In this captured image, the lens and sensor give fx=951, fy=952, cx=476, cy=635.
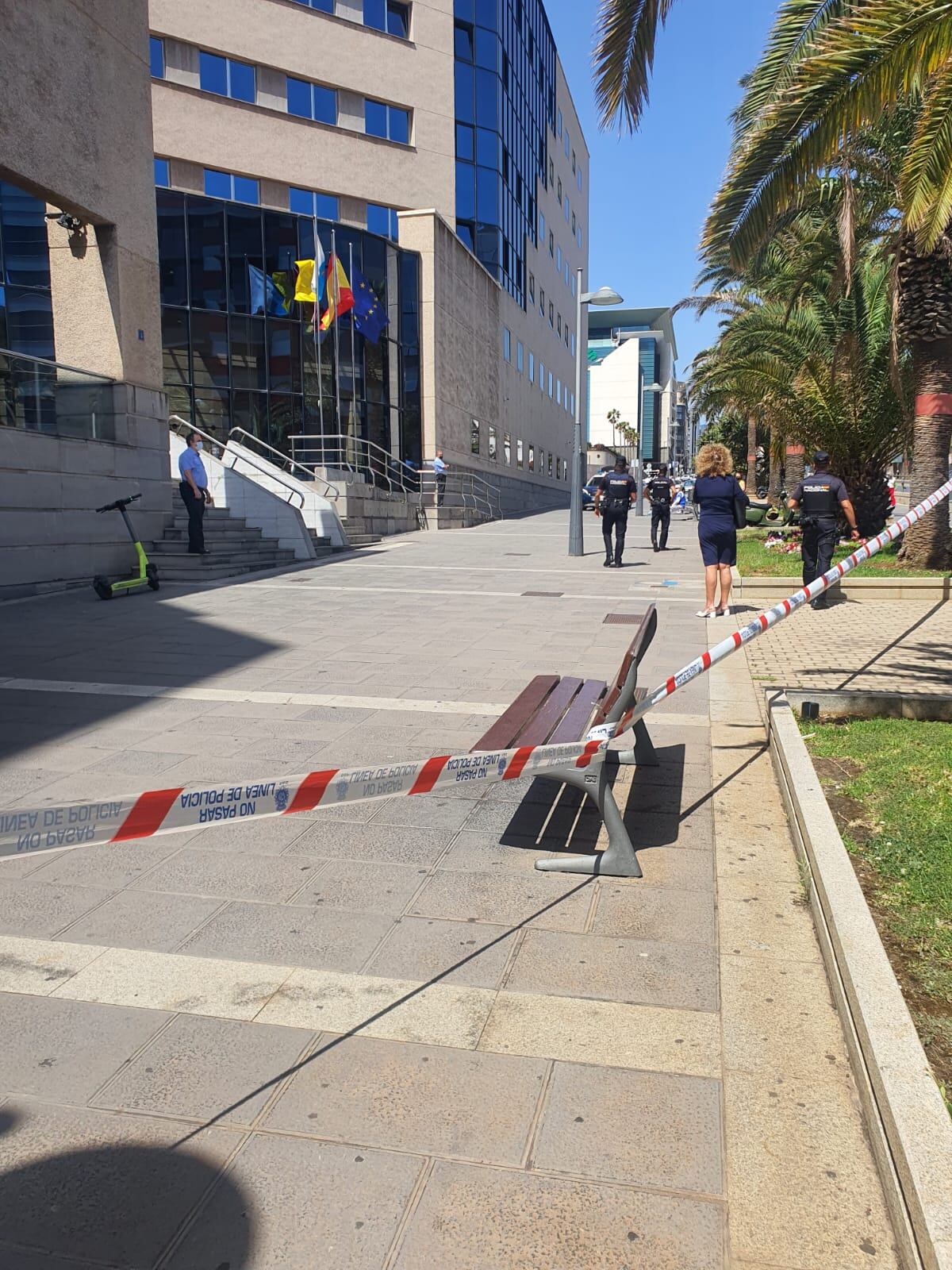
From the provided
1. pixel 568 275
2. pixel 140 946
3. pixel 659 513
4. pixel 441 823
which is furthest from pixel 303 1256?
pixel 568 275

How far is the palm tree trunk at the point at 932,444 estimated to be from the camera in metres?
13.3

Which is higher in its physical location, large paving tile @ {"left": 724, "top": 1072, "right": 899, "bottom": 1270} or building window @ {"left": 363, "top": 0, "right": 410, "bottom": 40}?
building window @ {"left": 363, "top": 0, "right": 410, "bottom": 40}

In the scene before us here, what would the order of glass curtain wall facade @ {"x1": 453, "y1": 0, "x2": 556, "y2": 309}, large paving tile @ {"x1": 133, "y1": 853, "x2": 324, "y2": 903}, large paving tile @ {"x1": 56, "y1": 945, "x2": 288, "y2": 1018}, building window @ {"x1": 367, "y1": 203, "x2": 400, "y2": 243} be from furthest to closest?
1. glass curtain wall facade @ {"x1": 453, "y1": 0, "x2": 556, "y2": 309}
2. building window @ {"x1": 367, "y1": 203, "x2": 400, "y2": 243}
3. large paving tile @ {"x1": 133, "y1": 853, "x2": 324, "y2": 903}
4. large paving tile @ {"x1": 56, "y1": 945, "x2": 288, "y2": 1018}

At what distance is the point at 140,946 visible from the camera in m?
3.35

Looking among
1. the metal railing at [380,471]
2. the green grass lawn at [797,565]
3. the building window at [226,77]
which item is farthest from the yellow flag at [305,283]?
the green grass lawn at [797,565]

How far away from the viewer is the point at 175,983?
3105 mm

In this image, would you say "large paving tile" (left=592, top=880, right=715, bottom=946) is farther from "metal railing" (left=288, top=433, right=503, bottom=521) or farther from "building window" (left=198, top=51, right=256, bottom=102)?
"building window" (left=198, top=51, right=256, bottom=102)

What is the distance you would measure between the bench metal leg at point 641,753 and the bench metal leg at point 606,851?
51.8 inches

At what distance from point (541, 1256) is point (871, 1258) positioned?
2.27 feet

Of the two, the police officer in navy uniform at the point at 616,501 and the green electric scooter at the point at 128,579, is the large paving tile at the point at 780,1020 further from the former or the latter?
the police officer in navy uniform at the point at 616,501

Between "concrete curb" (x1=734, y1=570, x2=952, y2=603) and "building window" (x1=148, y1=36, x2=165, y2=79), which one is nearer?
"concrete curb" (x1=734, y1=570, x2=952, y2=603)

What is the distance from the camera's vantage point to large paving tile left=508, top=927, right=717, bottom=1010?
303 cm

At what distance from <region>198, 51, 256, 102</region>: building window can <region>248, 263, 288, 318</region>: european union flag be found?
8628mm

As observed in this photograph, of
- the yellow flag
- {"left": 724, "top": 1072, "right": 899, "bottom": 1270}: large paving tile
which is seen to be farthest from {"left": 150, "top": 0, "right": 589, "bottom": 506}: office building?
{"left": 724, "top": 1072, "right": 899, "bottom": 1270}: large paving tile
